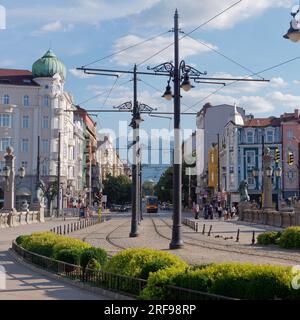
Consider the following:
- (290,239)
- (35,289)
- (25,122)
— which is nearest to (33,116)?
(25,122)

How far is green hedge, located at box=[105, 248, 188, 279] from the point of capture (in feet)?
37.7

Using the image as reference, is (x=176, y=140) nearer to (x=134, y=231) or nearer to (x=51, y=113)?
(x=134, y=231)

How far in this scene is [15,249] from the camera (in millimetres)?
20875

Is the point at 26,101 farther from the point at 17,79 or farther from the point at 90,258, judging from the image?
the point at 90,258

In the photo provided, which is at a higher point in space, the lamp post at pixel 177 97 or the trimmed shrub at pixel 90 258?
the lamp post at pixel 177 97

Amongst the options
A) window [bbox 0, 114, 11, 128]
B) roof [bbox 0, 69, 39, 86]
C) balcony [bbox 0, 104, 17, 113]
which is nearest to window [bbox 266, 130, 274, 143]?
roof [bbox 0, 69, 39, 86]

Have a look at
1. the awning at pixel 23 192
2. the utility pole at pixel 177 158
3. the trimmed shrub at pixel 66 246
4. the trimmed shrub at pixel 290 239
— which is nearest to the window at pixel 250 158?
the awning at pixel 23 192

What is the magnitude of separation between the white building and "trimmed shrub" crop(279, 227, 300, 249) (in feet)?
203

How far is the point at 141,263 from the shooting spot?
39.6 feet

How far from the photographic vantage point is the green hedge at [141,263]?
11498 millimetres

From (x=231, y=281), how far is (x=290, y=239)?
44.0 feet

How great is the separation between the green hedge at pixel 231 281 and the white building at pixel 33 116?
72.8 meters

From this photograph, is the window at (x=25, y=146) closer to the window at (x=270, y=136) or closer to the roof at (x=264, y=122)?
the roof at (x=264, y=122)
